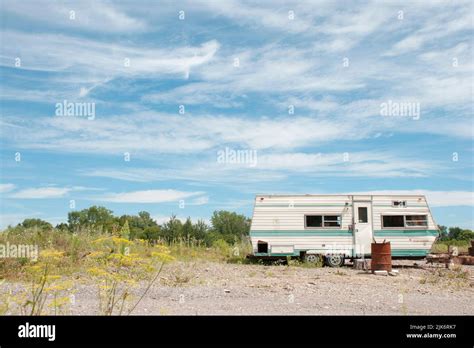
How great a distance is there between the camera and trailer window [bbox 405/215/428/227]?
20234 mm

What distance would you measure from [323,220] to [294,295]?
990 centimetres

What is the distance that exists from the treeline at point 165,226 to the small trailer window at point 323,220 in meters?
6.09

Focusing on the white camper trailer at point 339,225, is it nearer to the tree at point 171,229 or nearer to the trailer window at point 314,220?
the trailer window at point 314,220

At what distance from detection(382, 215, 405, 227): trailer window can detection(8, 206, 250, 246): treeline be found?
29.5ft

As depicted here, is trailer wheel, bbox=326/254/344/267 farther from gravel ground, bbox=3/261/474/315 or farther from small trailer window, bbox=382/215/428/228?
gravel ground, bbox=3/261/474/315

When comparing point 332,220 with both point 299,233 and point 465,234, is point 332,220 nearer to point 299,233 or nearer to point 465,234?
point 299,233

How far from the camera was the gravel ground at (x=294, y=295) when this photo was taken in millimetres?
8648

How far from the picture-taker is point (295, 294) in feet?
35.1

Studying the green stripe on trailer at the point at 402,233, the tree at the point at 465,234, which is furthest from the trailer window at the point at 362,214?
the tree at the point at 465,234

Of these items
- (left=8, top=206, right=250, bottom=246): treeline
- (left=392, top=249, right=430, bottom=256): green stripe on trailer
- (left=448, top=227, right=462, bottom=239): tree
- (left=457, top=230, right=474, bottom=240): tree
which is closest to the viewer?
(left=392, top=249, right=430, bottom=256): green stripe on trailer

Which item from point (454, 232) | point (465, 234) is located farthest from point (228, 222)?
point (454, 232)

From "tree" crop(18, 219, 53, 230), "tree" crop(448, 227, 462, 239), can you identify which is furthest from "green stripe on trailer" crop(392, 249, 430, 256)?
"tree" crop(448, 227, 462, 239)
